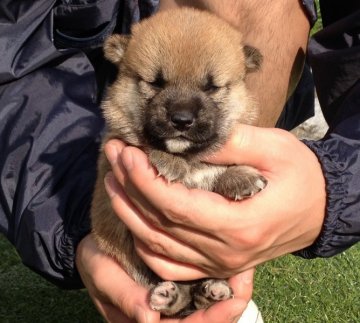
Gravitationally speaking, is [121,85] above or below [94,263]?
above

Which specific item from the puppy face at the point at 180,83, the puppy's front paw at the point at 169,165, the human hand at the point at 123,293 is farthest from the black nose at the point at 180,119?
the human hand at the point at 123,293

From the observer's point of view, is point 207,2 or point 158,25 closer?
point 158,25

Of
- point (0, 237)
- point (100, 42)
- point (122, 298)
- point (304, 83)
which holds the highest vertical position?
point (100, 42)

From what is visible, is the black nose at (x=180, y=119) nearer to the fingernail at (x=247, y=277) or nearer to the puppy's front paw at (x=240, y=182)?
the puppy's front paw at (x=240, y=182)

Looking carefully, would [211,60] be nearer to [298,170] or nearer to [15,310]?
[298,170]

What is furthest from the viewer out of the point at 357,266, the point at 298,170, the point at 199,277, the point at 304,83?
the point at 357,266

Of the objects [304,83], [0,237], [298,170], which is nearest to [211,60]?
[298,170]
